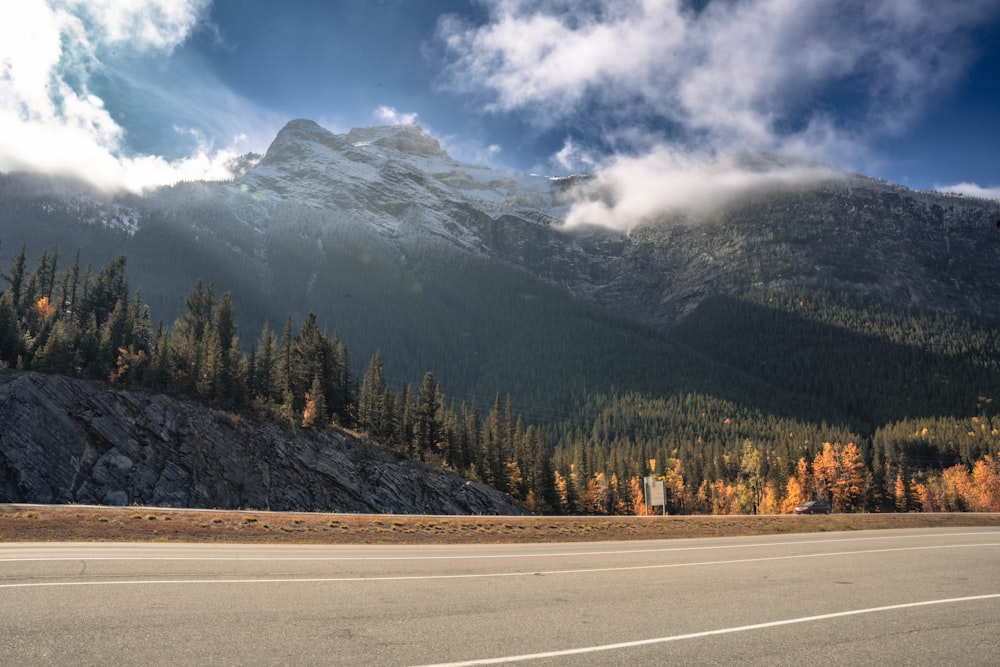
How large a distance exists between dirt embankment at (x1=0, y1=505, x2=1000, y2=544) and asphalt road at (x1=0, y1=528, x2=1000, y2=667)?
4878 millimetres

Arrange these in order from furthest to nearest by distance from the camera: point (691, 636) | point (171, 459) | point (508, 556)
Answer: point (171, 459) → point (508, 556) → point (691, 636)

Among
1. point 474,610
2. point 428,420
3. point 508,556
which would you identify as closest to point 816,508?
point 428,420

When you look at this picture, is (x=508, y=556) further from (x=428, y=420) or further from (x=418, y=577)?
(x=428, y=420)

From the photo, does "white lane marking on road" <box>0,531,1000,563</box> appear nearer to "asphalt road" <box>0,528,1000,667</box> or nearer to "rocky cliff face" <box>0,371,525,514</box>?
"asphalt road" <box>0,528,1000,667</box>

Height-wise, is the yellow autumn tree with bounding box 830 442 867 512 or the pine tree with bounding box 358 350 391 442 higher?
the pine tree with bounding box 358 350 391 442

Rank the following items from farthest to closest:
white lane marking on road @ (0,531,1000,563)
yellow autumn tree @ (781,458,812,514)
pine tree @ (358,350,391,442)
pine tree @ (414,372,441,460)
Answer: yellow autumn tree @ (781,458,812,514) → pine tree @ (414,372,441,460) → pine tree @ (358,350,391,442) → white lane marking on road @ (0,531,1000,563)

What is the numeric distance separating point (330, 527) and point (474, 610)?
1697cm

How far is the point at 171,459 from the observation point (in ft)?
193

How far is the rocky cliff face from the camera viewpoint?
52375 millimetres

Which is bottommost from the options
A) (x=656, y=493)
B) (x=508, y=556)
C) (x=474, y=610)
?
(x=508, y=556)

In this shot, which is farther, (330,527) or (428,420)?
(428,420)

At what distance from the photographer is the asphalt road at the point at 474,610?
779 centimetres

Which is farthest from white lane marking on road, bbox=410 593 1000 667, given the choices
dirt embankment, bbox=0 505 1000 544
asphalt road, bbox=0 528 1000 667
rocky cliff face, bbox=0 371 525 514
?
rocky cliff face, bbox=0 371 525 514

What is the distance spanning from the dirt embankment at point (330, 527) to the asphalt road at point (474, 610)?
4.88 m
